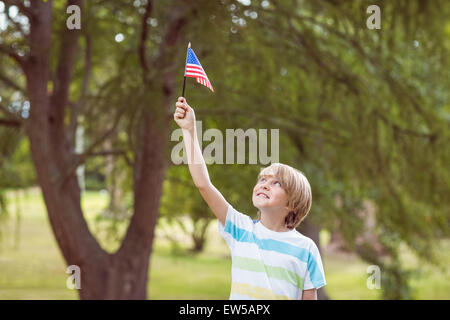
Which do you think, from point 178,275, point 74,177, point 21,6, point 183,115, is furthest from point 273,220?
point 178,275

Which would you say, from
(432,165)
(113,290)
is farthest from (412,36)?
(113,290)

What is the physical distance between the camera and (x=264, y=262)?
1.71 m

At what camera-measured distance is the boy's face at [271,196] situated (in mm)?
1797

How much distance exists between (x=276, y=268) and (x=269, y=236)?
114mm

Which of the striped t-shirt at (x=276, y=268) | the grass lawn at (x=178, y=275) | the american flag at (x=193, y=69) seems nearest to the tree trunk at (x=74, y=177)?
the american flag at (x=193, y=69)

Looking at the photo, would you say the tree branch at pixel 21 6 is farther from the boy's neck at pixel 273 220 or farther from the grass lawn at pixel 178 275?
the grass lawn at pixel 178 275

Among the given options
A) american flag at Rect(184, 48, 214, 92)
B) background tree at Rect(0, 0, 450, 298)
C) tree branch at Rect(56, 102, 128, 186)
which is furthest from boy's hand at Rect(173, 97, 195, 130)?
tree branch at Rect(56, 102, 128, 186)

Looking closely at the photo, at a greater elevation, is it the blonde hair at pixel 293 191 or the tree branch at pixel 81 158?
the tree branch at pixel 81 158

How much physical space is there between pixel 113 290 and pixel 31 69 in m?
2.01

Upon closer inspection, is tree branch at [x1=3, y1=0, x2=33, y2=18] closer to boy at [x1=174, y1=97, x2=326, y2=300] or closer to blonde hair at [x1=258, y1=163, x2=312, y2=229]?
boy at [x1=174, y1=97, x2=326, y2=300]

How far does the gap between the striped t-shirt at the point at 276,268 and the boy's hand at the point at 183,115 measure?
1.37 ft

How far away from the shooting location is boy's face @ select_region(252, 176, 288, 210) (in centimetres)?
180

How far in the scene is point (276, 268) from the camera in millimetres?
1698
